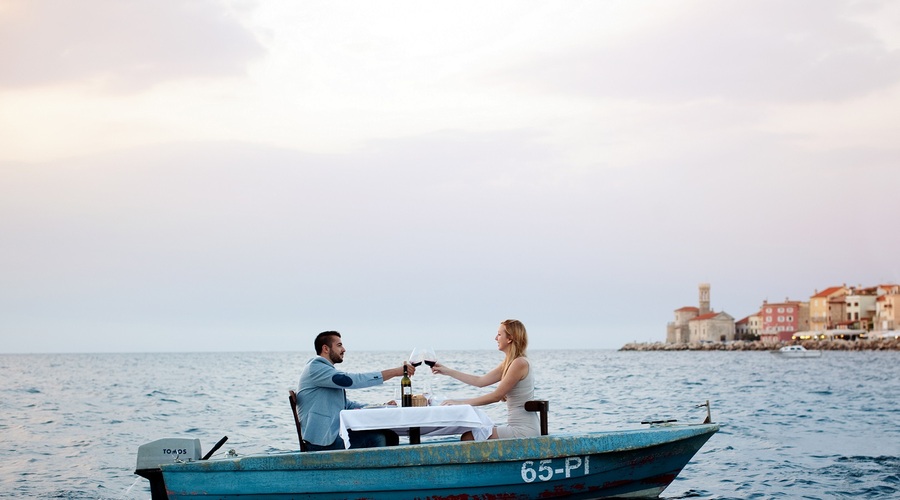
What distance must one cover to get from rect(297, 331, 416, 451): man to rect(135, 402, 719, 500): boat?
36 cm

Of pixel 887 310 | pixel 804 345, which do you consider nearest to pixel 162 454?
pixel 804 345

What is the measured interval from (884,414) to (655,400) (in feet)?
27.6

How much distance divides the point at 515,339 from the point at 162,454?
3.68 m

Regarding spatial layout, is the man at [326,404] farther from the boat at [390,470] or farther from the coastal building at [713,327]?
the coastal building at [713,327]

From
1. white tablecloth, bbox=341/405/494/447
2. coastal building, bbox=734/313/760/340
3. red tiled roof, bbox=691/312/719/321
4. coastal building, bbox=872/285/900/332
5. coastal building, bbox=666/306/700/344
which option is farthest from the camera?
coastal building, bbox=666/306/700/344

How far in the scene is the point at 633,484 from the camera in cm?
960

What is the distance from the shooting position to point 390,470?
850cm

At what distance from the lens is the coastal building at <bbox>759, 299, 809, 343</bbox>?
164 metres

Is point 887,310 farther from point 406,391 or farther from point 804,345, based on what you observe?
point 406,391

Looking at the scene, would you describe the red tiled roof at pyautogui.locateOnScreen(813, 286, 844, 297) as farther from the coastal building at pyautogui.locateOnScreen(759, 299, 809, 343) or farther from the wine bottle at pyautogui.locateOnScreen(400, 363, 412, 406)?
the wine bottle at pyautogui.locateOnScreen(400, 363, 412, 406)

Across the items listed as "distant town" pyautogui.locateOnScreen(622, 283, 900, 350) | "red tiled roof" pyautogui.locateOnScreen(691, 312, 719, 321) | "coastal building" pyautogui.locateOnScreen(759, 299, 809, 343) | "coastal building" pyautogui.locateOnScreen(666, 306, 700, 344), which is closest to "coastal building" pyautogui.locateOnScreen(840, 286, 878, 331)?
"distant town" pyautogui.locateOnScreen(622, 283, 900, 350)

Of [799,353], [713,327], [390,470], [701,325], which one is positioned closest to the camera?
[390,470]

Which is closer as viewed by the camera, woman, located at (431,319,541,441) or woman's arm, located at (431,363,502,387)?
woman, located at (431,319,541,441)

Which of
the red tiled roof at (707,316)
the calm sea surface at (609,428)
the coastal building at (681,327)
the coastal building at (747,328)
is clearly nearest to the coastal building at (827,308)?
the coastal building at (747,328)
